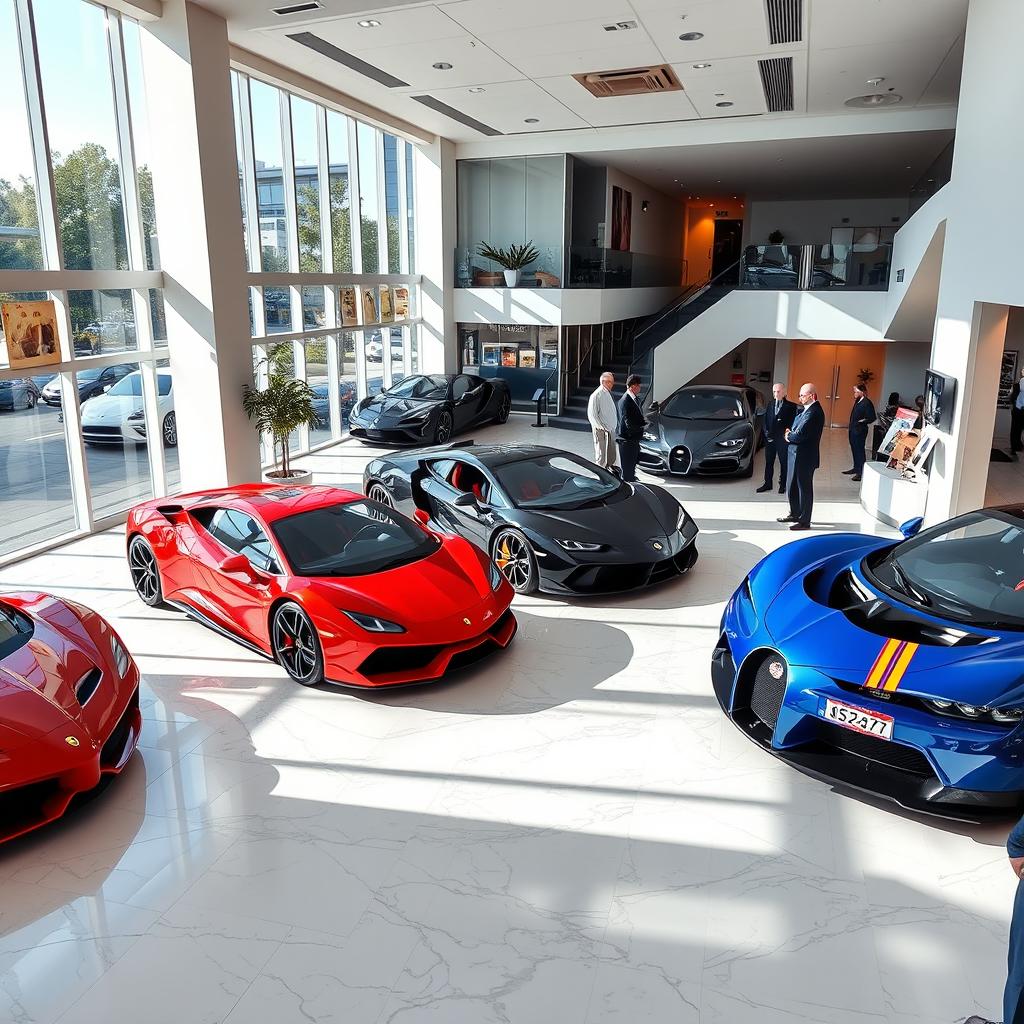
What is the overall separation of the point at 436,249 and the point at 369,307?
2502mm

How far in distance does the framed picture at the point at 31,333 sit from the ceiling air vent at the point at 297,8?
401cm

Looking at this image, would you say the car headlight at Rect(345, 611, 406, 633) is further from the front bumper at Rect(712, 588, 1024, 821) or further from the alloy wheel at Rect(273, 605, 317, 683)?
the front bumper at Rect(712, 588, 1024, 821)

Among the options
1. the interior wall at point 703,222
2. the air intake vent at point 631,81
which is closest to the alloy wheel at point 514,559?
the air intake vent at point 631,81

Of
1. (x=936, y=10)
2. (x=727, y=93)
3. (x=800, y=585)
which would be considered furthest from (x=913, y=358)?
(x=800, y=585)

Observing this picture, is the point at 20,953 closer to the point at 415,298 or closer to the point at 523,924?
the point at 523,924

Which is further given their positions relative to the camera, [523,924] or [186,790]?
[186,790]

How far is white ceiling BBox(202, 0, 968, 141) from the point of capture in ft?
29.0

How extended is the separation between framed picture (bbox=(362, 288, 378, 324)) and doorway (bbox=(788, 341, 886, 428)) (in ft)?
28.4

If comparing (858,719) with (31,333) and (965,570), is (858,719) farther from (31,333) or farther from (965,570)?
(31,333)

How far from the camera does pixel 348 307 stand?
14211 mm

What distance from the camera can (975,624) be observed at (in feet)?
13.4

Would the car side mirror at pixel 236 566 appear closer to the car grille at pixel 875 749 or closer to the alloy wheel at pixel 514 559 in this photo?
the alloy wheel at pixel 514 559

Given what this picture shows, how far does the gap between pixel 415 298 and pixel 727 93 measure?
706cm

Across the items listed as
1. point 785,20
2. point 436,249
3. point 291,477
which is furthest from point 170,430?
point 785,20
